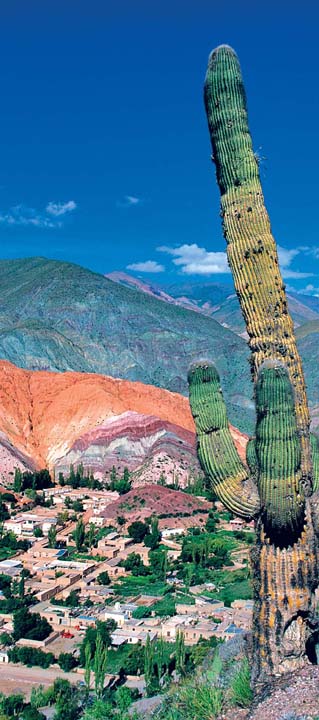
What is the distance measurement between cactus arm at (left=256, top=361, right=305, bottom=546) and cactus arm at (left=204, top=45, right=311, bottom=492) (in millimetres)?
684

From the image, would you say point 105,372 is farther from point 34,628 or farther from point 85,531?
point 34,628

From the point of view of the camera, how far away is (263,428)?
927cm

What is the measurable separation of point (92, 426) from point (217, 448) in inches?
2790

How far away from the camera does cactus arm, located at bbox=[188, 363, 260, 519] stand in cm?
1030

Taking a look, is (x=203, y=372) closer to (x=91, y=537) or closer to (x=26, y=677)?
(x=26, y=677)

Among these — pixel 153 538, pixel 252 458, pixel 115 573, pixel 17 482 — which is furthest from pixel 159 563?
pixel 252 458

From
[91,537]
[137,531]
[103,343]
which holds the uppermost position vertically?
[103,343]

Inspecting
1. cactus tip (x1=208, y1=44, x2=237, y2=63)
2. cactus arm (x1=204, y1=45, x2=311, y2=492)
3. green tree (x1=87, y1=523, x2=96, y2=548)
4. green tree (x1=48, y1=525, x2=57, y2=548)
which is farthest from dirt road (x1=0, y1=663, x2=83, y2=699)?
cactus tip (x1=208, y1=44, x2=237, y2=63)

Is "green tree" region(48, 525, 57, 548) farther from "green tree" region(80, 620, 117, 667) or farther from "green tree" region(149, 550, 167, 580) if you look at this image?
"green tree" region(80, 620, 117, 667)

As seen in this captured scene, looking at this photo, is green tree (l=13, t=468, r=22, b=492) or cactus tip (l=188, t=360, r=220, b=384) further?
green tree (l=13, t=468, r=22, b=492)

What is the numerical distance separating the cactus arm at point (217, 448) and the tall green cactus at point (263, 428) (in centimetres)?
1

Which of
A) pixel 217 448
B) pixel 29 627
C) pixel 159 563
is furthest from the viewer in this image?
pixel 159 563

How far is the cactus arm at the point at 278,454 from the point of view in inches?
360

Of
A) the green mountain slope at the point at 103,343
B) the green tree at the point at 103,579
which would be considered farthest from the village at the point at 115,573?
the green mountain slope at the point at 103,343
